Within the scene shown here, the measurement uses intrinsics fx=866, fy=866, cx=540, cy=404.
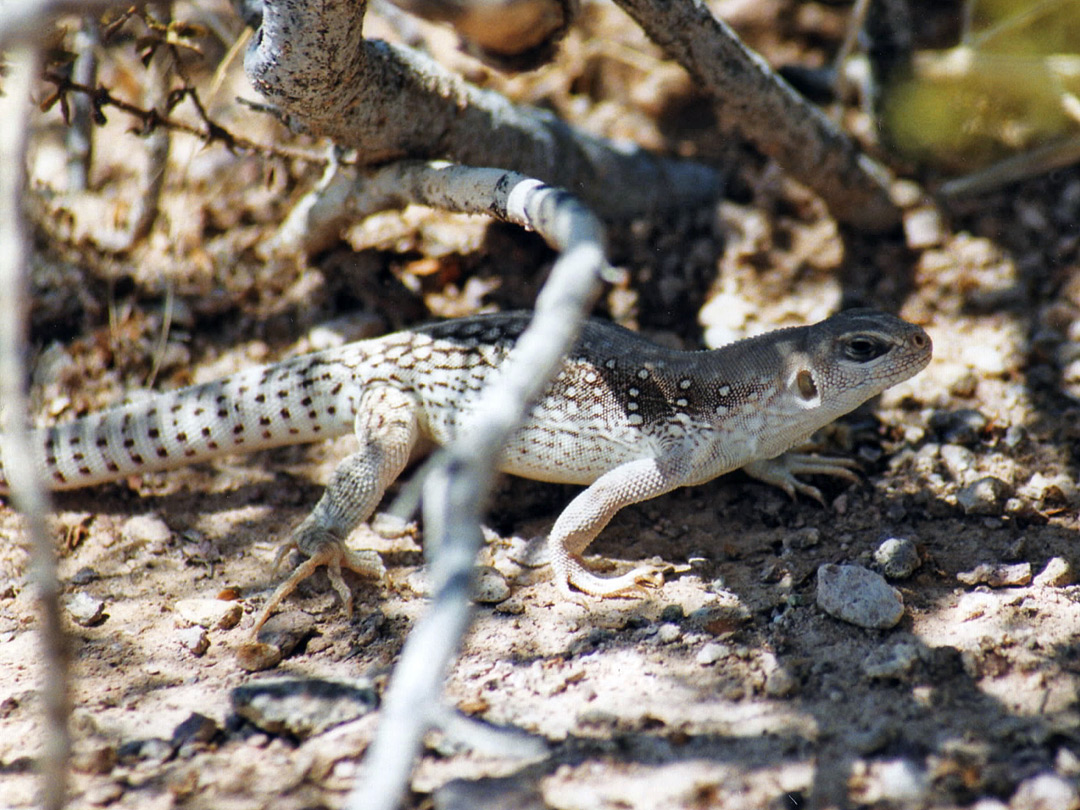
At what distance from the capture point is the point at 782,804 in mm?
2502

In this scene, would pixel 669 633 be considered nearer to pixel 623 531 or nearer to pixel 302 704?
pixel 623 531

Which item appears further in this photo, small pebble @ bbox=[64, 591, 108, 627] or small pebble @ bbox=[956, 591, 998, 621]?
small pebble @ bbox=[64, 591, 108, 627]

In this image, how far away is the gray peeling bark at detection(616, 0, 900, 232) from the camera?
161 inches

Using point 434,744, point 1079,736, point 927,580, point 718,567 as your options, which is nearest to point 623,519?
point 718,567

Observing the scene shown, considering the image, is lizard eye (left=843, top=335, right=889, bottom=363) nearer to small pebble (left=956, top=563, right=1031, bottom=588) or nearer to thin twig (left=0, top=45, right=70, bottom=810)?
small pebble (left=956, top=563, right=1031, bottom=588)

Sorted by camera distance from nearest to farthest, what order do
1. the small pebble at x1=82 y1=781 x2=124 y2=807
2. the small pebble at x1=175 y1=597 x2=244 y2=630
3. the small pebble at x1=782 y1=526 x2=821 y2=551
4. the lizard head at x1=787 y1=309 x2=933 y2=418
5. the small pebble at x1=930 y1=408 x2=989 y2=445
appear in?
the small pebble at x1=82 y1=781 x2=124 y2=807 < the small pebble at x1=175 y1=597 x2=244 y2=630 < the lizard head at x1=787 y1=309 x2=933 y2=418 < the small pebble at x1=782 y1=526 x2=821 y2=551 < the small pebble at x1=930 y1=408 x2=989 y2=445

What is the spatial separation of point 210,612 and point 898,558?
2.87 meters

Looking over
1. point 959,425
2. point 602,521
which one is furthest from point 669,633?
point 959,425

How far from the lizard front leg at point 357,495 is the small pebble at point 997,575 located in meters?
2.46

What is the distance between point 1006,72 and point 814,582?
11.9 feet

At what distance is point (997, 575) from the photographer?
3.47 meters

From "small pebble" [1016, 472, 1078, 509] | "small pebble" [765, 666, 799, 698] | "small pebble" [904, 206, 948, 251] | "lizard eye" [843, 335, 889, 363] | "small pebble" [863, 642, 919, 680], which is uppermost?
"small pebble" [904, 206, 948, 251]

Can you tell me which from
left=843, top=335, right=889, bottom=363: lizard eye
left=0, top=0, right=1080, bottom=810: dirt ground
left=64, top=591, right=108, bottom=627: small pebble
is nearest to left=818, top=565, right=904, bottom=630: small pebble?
left=0, top=0, right=1080, bottom=810: dirt ground

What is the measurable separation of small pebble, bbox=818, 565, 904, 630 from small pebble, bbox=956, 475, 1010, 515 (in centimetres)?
80
